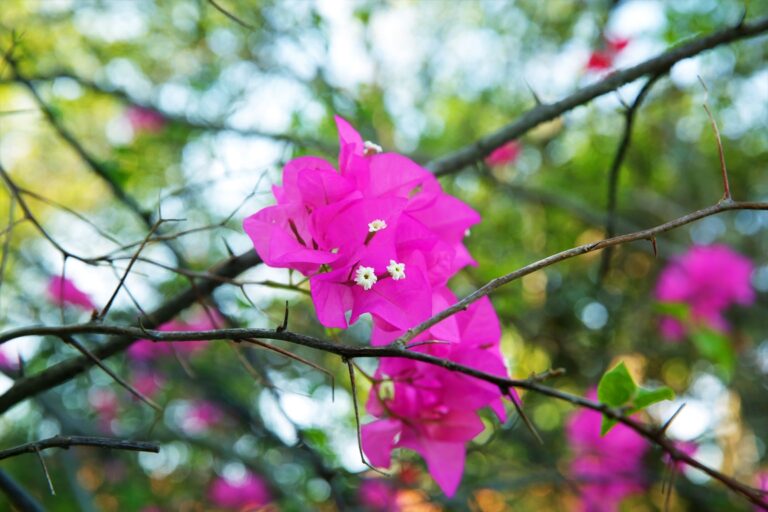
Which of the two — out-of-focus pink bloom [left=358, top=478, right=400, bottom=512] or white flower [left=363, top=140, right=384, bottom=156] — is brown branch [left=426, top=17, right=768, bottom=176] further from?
out-of-focus pink bloom [left=358, top=478, right=400, bottom=512]

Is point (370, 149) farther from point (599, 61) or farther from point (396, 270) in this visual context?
point (599, 61)

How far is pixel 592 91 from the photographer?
→ 96cm

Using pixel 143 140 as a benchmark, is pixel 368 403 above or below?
below

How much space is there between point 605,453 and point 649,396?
154cm

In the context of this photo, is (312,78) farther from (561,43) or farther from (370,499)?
(561,43)

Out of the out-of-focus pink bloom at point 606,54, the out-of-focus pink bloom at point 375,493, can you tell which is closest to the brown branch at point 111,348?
the out-of-focus pink bloom at point 375,493

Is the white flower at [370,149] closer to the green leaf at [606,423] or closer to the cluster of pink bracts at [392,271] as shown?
the cluster of pink bracts at [392,271]

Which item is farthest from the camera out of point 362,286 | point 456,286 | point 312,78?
point 456,286

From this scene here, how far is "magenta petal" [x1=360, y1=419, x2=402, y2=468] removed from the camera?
0.78m

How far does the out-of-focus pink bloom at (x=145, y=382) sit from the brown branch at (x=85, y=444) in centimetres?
191

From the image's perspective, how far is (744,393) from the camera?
2.82m

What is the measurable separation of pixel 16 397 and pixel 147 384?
2020 mm

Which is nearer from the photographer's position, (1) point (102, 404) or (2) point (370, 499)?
(2) point (370, 499)

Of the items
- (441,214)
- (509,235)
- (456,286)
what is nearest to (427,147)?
(509,235)
